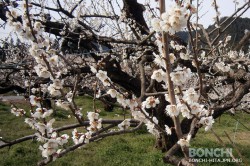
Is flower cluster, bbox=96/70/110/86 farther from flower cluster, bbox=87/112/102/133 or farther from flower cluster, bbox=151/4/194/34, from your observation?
flower cluster, bbox=151/4/194/34

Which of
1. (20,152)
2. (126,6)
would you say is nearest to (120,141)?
(20,152)

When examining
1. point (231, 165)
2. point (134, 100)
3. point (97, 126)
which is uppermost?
point (134, 100)

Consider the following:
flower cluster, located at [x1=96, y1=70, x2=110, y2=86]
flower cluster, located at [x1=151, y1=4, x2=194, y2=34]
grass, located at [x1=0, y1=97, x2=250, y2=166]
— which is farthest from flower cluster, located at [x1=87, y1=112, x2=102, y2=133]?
grass, located at [x1=0, y1=97, x2=250, y2=166]

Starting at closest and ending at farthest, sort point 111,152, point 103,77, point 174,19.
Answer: point 174,19
point 103,77
point 111,152

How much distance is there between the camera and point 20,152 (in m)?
7.52

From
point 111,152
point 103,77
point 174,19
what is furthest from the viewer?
point 111,152

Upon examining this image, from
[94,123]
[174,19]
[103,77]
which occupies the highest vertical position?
[174,19]

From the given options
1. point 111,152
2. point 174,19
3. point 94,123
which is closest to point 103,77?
point 94,123

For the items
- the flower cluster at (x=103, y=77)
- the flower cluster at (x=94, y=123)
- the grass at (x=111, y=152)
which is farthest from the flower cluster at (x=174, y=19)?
the grass at (x=111, y=152)

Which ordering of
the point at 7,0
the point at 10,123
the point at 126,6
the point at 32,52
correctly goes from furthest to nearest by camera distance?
the point at 10,123 → the point at 126,6 → the point at 7,0 → the point at 32,52

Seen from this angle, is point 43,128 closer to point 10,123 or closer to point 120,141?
point 120,141

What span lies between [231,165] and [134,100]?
5.16 meters

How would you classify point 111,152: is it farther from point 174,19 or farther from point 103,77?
point 174,19

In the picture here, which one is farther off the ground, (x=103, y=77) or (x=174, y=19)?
(x=174, y=19)
